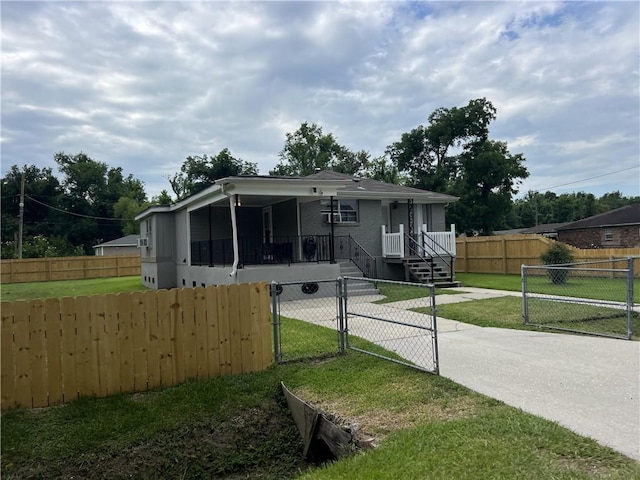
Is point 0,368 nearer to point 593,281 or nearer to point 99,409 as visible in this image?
point 99,409

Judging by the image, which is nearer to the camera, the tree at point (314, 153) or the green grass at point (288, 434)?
the green grass at point (288, 434)

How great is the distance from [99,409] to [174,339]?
112cm

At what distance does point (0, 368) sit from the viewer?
466 cm

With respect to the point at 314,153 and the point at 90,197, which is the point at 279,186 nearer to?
the point at 314,153

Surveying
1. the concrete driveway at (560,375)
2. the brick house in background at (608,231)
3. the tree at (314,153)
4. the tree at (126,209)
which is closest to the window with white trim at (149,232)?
the concrete driveway at (560,375)

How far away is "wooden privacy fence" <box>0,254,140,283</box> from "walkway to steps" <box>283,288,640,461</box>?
27.5 metres

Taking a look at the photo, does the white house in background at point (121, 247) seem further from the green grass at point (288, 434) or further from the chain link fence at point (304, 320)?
the green grass at point (288, 434)

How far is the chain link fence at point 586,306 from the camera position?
780 centimetres

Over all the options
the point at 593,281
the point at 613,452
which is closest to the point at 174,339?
the point at 613,452

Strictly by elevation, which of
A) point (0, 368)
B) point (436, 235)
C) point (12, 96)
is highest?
point (12, 96)

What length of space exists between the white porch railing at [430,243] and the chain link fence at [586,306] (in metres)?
3.64

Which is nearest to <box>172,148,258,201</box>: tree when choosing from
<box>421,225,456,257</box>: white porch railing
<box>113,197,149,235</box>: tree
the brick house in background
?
<box>113,197,149,235</box>: tree

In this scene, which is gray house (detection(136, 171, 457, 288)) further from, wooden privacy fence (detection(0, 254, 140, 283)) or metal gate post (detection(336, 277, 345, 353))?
wooden privacy fence (detection(0, 254, 140, 283))

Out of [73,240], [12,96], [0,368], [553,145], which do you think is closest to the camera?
[0,368]
